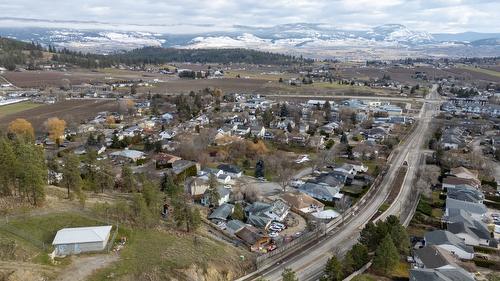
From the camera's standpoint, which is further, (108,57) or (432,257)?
(108,57)

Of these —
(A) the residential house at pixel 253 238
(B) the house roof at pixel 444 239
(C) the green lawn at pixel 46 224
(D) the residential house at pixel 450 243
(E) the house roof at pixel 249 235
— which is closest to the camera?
(C) the green lawn at pixel 46 224

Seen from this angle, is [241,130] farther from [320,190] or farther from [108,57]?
[108,57]

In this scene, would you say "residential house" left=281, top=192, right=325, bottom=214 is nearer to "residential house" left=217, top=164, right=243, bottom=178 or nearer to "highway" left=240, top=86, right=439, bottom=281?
"highway" left=240, top=86, right=439, bottom=281

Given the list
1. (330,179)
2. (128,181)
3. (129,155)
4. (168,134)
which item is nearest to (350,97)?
(168,134)

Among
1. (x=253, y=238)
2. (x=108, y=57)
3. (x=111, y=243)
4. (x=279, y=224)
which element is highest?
(x=108, y=57)

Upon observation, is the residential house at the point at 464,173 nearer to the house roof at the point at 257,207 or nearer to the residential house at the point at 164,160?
the house roof at the point at 257,207

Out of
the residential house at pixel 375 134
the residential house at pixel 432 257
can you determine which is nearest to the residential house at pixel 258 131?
the residential house at pixel 375 134
